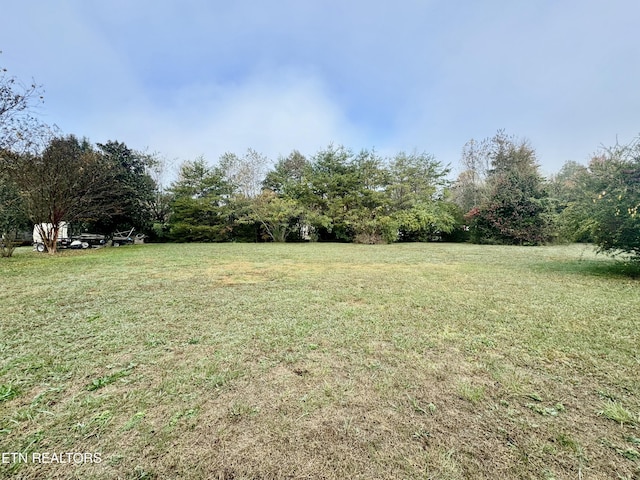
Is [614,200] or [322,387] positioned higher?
[614,200]

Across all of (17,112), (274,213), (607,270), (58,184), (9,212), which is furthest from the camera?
(274,213)

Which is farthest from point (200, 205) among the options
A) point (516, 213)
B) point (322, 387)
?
point (516, 213)

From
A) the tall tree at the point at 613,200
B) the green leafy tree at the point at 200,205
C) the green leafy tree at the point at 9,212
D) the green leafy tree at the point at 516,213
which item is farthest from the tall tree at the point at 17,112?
the green leafy tree at the point at 516,213

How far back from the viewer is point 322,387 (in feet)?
5.64

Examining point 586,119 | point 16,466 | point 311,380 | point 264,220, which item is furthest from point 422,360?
point 586,119

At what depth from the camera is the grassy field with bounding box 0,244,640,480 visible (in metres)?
1.16

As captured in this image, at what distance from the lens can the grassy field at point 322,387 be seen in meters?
1.16

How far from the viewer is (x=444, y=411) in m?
1.49

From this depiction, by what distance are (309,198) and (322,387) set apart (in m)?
15.9

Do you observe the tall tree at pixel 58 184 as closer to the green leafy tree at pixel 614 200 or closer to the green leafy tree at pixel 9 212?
the green leafy tree at pixel 9 212

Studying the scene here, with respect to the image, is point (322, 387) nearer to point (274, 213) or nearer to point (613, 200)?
point (613, 200)

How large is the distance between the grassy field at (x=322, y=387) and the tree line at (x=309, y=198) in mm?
9404

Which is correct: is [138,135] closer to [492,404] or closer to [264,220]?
[264,220]

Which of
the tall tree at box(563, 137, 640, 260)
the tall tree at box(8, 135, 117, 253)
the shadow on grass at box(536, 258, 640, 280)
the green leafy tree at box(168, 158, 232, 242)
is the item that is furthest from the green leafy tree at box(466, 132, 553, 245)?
the tall tree at box(8, 135, 117, 253)
